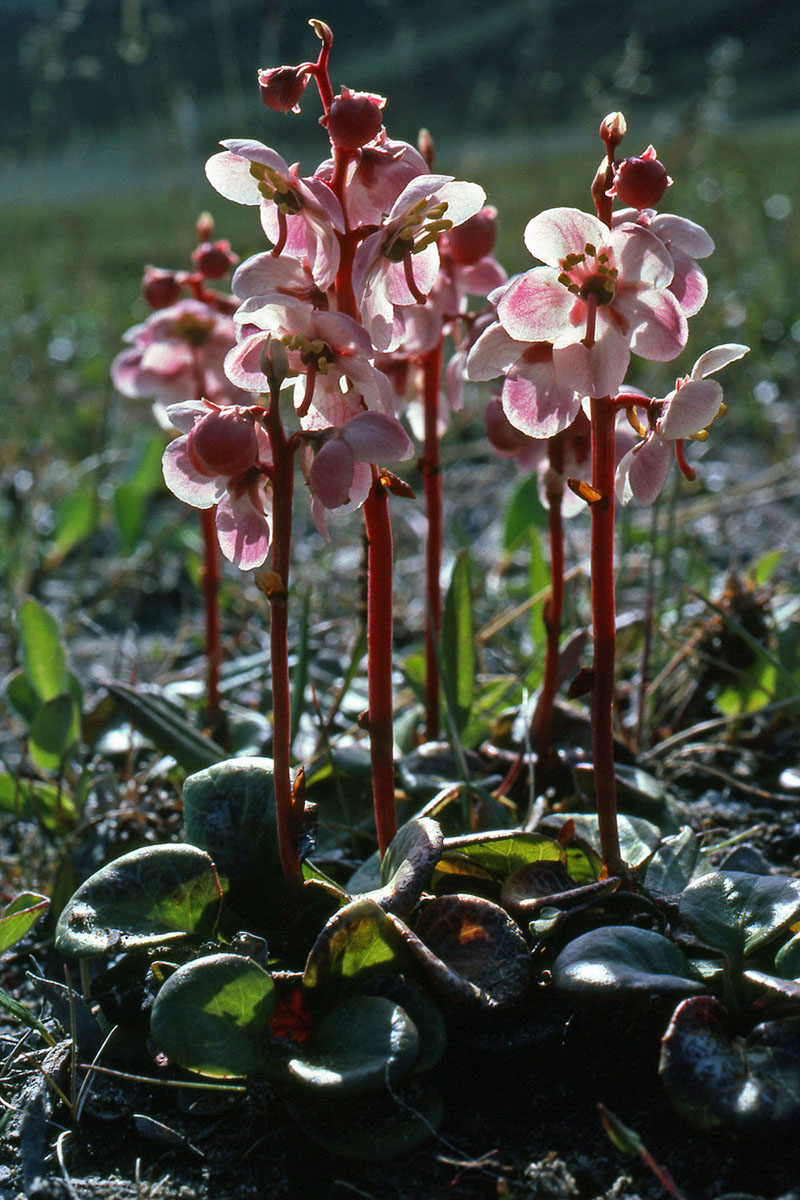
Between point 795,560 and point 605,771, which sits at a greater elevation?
point 795,560

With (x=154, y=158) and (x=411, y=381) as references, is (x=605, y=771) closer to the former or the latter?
(x=411, y=381)

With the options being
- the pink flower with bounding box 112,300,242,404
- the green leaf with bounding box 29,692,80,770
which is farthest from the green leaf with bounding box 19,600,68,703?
the pink flower with bounding box 112,300,242,404

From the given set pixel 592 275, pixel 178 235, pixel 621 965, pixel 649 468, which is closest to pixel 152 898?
pixel 621 965

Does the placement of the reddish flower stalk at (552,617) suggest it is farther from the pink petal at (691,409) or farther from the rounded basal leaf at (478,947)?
the rounded basal leaf at (478,947)

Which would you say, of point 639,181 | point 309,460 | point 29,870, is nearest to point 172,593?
A: point 29,870

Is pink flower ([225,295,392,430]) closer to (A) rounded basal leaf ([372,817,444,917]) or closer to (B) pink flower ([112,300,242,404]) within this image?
(A) rounded basal leaf ([372,817,444,917])

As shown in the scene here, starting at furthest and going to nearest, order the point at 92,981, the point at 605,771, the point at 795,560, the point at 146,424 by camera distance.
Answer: the point at 146,424 → the point at 795,560 → the point at 92,981 → the point at 605,771

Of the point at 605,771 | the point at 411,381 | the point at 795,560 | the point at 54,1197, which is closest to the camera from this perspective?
the point at 54,1197
